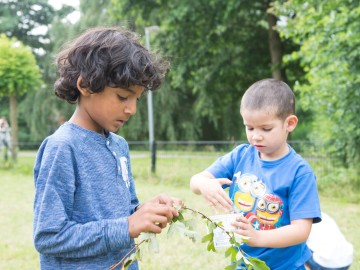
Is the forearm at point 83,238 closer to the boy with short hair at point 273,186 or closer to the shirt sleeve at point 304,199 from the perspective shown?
the boy with short hair at point 273,186

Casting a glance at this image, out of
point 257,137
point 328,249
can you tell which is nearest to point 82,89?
point 257,137

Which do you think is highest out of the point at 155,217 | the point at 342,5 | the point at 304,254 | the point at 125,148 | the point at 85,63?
the point at 342,5

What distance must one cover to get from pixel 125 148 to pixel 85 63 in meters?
0.43

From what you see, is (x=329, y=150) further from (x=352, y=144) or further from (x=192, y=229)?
(x=192, y=229)

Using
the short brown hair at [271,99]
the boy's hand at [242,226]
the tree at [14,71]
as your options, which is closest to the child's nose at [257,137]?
the short brown hair at [271,99]

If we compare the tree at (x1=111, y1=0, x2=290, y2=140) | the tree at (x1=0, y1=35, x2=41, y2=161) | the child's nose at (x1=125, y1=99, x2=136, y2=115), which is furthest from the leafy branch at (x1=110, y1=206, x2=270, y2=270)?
the tree at (x1=111, y1=0, x2=290, y2=140)

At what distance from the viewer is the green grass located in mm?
4539

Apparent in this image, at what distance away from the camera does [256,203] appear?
217 cm

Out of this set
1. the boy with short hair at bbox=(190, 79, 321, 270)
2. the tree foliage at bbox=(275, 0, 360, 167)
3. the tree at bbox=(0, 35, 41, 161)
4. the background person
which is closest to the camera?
the boy with short hair at bbox=(190, 79, 321, 270)

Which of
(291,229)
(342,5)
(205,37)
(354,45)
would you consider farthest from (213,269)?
(205,37)

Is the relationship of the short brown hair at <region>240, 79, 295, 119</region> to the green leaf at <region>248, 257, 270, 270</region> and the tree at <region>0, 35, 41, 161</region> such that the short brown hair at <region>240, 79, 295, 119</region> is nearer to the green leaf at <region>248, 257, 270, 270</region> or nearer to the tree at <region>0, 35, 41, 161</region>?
the green leaf at <region>248, 257, 270, 270</region>

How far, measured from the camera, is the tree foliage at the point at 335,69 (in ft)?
22.7

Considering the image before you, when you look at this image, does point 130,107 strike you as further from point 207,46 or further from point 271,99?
point 207,46

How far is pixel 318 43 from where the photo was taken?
7.46 metres
